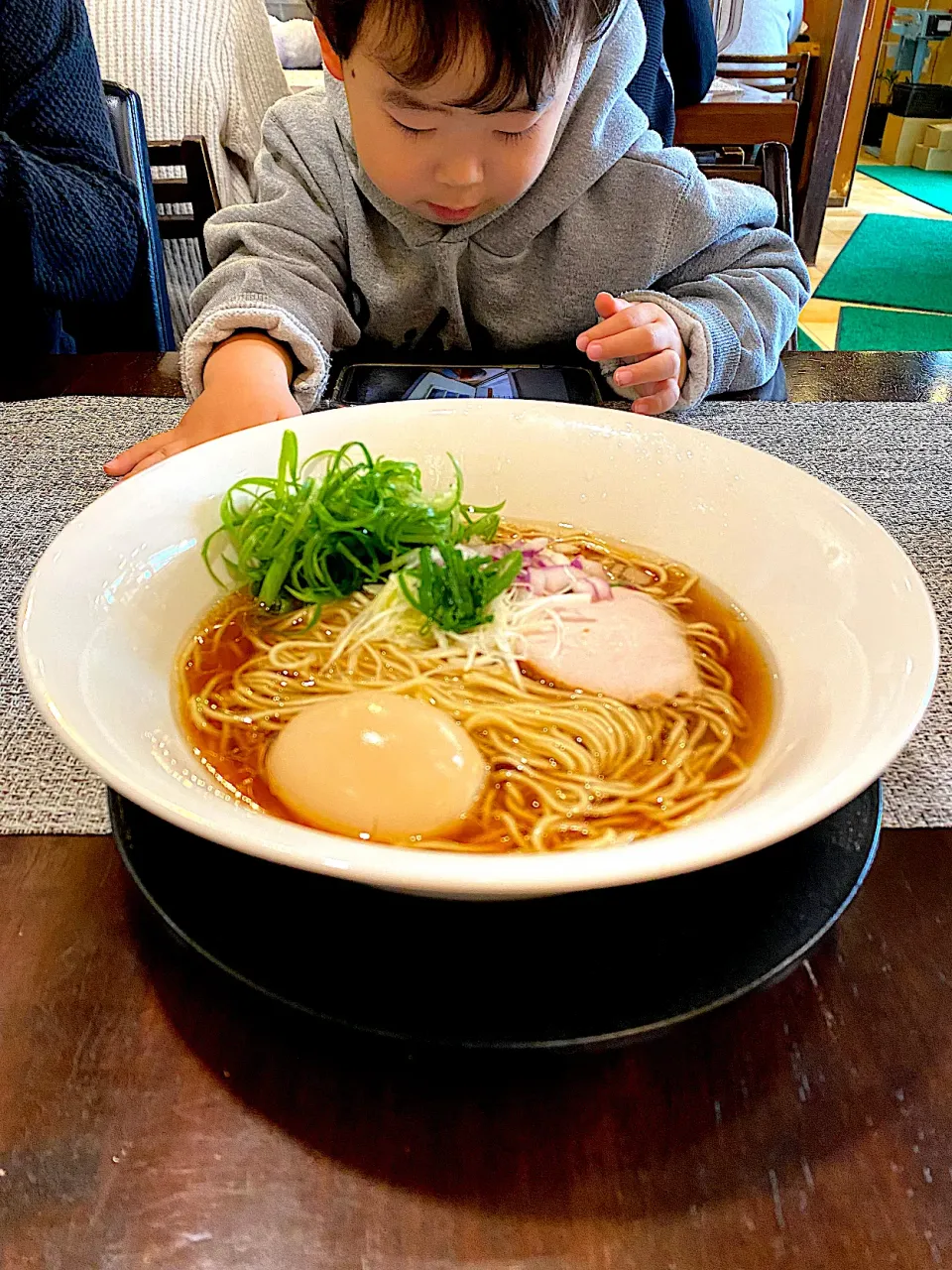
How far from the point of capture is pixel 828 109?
198 inches

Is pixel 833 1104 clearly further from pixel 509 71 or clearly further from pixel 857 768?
pixel 509 71

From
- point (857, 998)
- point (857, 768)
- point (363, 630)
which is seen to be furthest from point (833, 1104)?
point (363, 630)

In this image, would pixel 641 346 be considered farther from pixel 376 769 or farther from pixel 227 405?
pixel 376 769

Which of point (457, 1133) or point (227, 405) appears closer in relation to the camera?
point (457, 1133)

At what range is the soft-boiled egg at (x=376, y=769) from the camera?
2.07 ft

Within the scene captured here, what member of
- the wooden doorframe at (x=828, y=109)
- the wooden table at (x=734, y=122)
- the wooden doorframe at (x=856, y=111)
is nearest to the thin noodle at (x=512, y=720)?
the wooden table at (x=734, y=122)

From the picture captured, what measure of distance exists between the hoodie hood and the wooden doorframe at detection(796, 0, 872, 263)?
426 cm

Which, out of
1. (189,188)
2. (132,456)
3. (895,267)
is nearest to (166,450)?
(132,456)

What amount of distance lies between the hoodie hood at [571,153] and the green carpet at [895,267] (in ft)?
11.9

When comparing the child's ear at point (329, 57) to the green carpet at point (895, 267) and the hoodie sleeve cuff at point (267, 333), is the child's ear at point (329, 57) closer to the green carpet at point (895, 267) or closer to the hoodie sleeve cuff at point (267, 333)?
the hoodie sleeve cuff at point (267, 333)

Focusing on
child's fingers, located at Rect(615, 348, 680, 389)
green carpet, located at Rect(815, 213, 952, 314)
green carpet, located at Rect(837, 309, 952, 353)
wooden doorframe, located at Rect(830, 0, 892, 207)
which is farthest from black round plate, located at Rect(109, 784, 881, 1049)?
wooden doorframe, located at Rect(830, 0, 892, 207)

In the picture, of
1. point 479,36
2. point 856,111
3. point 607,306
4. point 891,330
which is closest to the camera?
point 479,36

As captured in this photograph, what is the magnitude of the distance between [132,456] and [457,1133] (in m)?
0.92

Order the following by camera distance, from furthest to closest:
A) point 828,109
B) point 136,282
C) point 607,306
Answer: point 828,109 < point 136,282 < point 607,306
